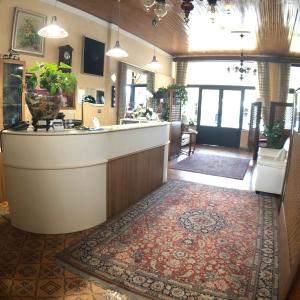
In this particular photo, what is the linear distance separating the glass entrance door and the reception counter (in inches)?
297

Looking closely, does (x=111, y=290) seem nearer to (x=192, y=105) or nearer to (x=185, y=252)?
(x=185, y=252)

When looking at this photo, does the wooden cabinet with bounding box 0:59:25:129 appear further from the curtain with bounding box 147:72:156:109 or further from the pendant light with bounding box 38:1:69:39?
the curtain with bounding box 147:72:156:109

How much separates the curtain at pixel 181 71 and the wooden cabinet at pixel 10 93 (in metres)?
6.76

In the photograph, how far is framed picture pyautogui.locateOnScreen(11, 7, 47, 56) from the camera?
4121mm

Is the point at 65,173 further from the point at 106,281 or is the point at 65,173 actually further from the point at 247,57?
the point at 247,57

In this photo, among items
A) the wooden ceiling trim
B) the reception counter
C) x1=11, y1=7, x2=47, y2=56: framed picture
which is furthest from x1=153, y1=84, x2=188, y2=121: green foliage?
the reception counter

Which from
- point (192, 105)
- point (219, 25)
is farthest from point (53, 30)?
point (192, 105)

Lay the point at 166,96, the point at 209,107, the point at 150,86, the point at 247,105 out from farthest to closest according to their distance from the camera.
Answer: the point at 209,107 → the point at 247,105 → the point at 150,86 → the point at 166,96

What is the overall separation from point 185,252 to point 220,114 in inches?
326

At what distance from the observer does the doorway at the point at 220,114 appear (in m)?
10.1

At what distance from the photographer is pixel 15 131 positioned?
2.88 meters

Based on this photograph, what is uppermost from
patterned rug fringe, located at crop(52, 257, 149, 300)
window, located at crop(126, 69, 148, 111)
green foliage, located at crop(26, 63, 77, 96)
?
window, located at crop(126, 69, 148, 111)

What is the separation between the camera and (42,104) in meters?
2.89

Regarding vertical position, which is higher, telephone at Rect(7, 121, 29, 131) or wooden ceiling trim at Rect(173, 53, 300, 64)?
wooden ceiling trim at Rect(173, 53, 300, 64)
